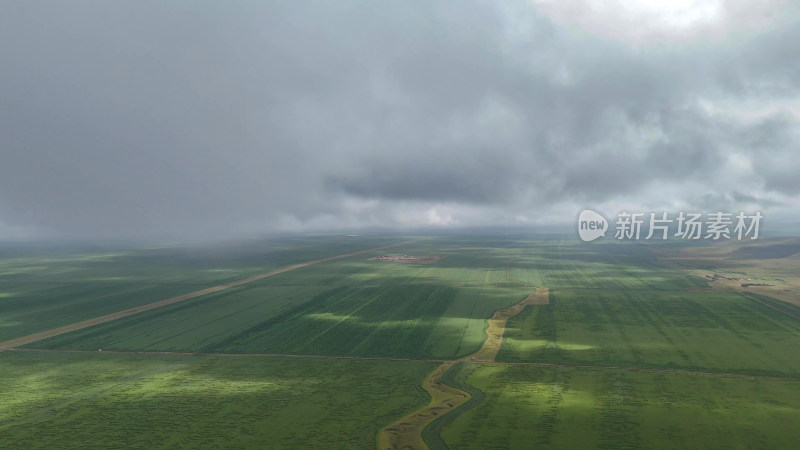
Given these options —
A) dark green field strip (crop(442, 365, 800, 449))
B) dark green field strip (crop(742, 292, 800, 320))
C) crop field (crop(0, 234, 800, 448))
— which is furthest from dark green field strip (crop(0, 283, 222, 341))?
dark green field strip (crop(742, 292, 800, 320))

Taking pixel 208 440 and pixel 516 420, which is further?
pixel 516 420

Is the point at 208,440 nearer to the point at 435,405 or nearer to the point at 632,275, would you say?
the point at 435,405

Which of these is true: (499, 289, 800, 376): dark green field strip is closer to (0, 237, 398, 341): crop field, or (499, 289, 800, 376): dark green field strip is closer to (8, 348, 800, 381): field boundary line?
(8, 348, 800, 381): field boundary line

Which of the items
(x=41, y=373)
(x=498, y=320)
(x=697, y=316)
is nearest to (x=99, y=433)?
(x=41, y=373)

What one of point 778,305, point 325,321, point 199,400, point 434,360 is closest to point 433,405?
point 434,360

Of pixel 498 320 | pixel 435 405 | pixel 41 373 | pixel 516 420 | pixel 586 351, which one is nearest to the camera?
pixel 516 420

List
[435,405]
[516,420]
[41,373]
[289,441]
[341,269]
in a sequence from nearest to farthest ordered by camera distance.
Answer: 1. [289,441]
2. [516,420]
3. [435,405]
4. [41,373]
5. [341,269]
